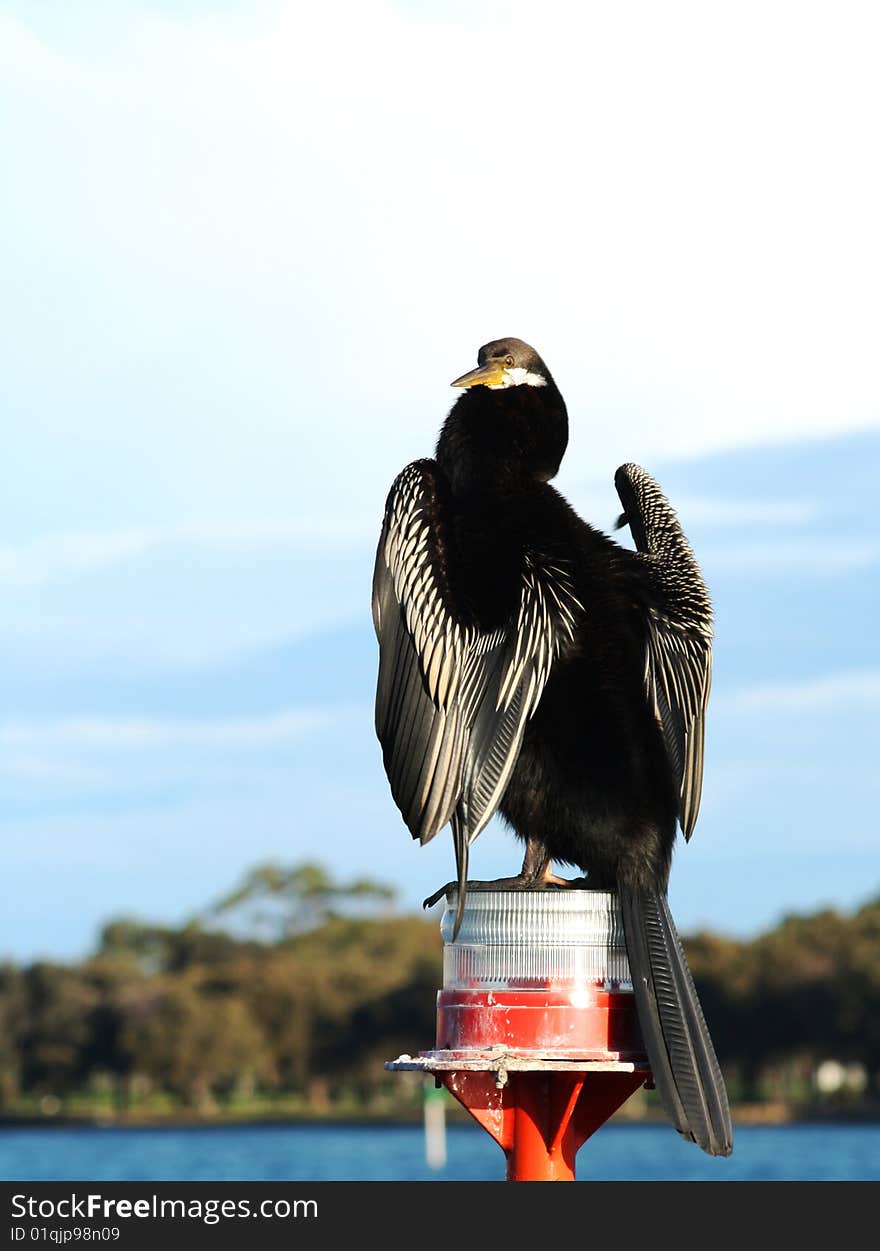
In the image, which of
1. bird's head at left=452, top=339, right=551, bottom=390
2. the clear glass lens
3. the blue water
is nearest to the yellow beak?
bird's head at left=452, top=339, right=551, bottom=390

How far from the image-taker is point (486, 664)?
667 centimetres

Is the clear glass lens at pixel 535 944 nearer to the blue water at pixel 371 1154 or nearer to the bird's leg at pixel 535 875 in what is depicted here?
the bird's leg at pixel 535 875

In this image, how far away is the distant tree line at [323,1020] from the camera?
266ft

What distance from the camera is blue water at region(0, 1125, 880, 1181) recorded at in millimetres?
66750

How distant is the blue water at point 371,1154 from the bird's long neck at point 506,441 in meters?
46.7

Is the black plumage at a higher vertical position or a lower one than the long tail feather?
higher

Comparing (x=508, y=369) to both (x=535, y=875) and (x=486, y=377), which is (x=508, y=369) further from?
(x=535, y=875)

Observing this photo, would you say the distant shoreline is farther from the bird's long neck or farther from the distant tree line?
the bird's long neck

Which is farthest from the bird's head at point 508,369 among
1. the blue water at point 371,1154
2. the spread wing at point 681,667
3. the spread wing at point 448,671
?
the blue water at point 371,1154

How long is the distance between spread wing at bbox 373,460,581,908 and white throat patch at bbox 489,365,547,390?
501 mm

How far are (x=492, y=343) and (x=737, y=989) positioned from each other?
76.2 meters

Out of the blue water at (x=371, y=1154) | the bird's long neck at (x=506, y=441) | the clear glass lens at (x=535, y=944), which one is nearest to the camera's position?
the clear glass lens at (x=535, y=944)

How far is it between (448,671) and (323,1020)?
81.9 meters

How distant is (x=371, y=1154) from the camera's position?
8450 cm
